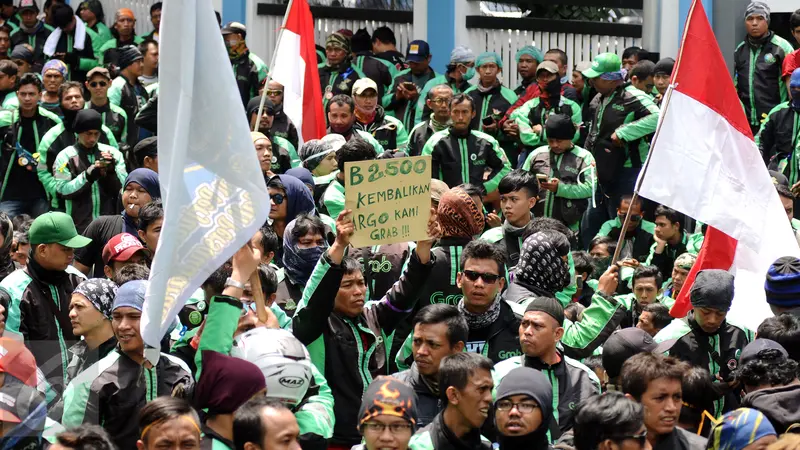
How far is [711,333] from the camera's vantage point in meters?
7.46

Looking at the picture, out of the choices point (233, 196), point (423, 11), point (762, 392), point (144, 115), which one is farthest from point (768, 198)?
point (423, 11)

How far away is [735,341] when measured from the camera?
7461mm

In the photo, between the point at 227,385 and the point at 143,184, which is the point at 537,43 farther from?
the point at 227,385

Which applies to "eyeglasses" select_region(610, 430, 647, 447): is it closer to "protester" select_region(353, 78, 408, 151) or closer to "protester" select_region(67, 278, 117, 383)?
"protester" select_region(67, 278, 117, 383)

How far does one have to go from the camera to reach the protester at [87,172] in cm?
1157

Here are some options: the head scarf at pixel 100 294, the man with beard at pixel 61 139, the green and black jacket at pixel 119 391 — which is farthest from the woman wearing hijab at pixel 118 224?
the green and black jacket at pixel 119 391

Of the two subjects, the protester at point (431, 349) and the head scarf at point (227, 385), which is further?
the protester at point (431, 349)

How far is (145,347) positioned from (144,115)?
7.05 meters

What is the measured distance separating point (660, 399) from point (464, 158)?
19.5ft

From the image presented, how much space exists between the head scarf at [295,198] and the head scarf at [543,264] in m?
2.18

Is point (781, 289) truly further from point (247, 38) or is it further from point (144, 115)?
point (247, 38)

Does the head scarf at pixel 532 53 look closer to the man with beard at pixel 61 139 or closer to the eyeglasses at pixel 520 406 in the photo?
Answer: the man with beard at pixel 61 139

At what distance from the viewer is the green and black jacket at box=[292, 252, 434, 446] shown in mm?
6879

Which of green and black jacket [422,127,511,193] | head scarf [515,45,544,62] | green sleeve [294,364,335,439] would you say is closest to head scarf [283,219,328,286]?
green sleeve [294,364,335,439]
